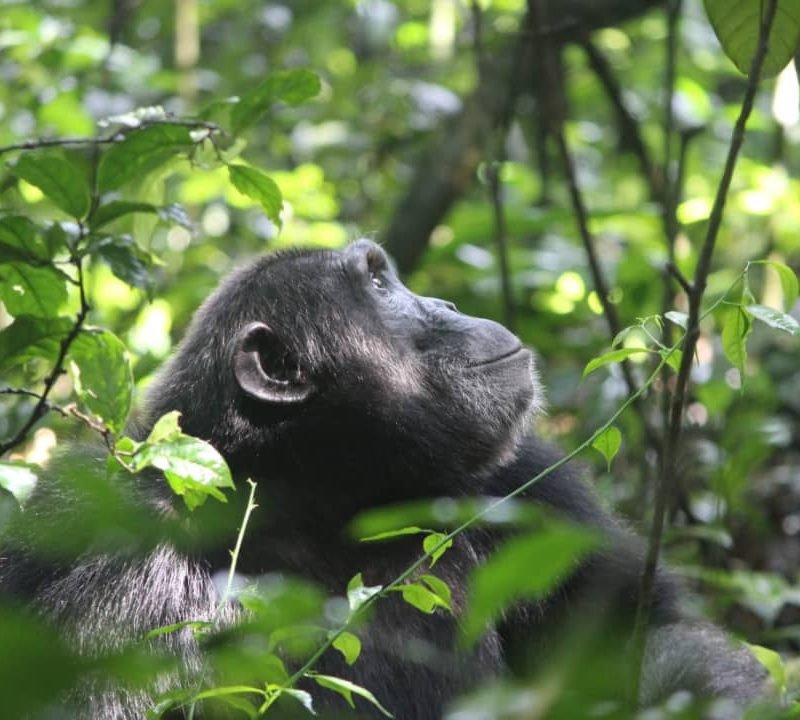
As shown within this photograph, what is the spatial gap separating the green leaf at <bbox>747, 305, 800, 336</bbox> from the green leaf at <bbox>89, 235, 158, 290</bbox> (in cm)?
146

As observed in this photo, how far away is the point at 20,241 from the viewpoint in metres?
2.67

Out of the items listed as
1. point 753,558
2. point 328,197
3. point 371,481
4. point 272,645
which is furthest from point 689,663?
point 328,197

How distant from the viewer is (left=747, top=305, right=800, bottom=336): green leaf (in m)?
1.92

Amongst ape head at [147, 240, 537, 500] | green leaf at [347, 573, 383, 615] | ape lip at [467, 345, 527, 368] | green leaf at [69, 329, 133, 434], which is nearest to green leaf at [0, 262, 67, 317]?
green leaf at [69, 329, 133, 434]

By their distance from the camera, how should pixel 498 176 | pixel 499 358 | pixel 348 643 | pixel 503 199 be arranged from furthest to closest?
1. pixel 503 199
2. pixel 498 176
3. pixel 499 358
4. pixel 348 643

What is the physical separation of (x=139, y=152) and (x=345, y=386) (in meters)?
0.79

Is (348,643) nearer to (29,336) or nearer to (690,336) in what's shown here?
(690,336)

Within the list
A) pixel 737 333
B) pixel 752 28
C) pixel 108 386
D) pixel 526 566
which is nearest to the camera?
pixel 526 566

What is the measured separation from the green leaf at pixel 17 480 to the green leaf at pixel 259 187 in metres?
0.88

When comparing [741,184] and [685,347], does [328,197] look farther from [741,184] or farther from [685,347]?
[685,347]

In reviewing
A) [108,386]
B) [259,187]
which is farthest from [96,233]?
[108,386]

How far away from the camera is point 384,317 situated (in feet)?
10.9

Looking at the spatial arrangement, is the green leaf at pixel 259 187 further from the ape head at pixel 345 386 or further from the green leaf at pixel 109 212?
the ape head at pixel 345 386

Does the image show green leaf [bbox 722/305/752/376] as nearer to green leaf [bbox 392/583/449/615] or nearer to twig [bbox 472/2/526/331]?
green leaf [bbox 392/583/449/615]
